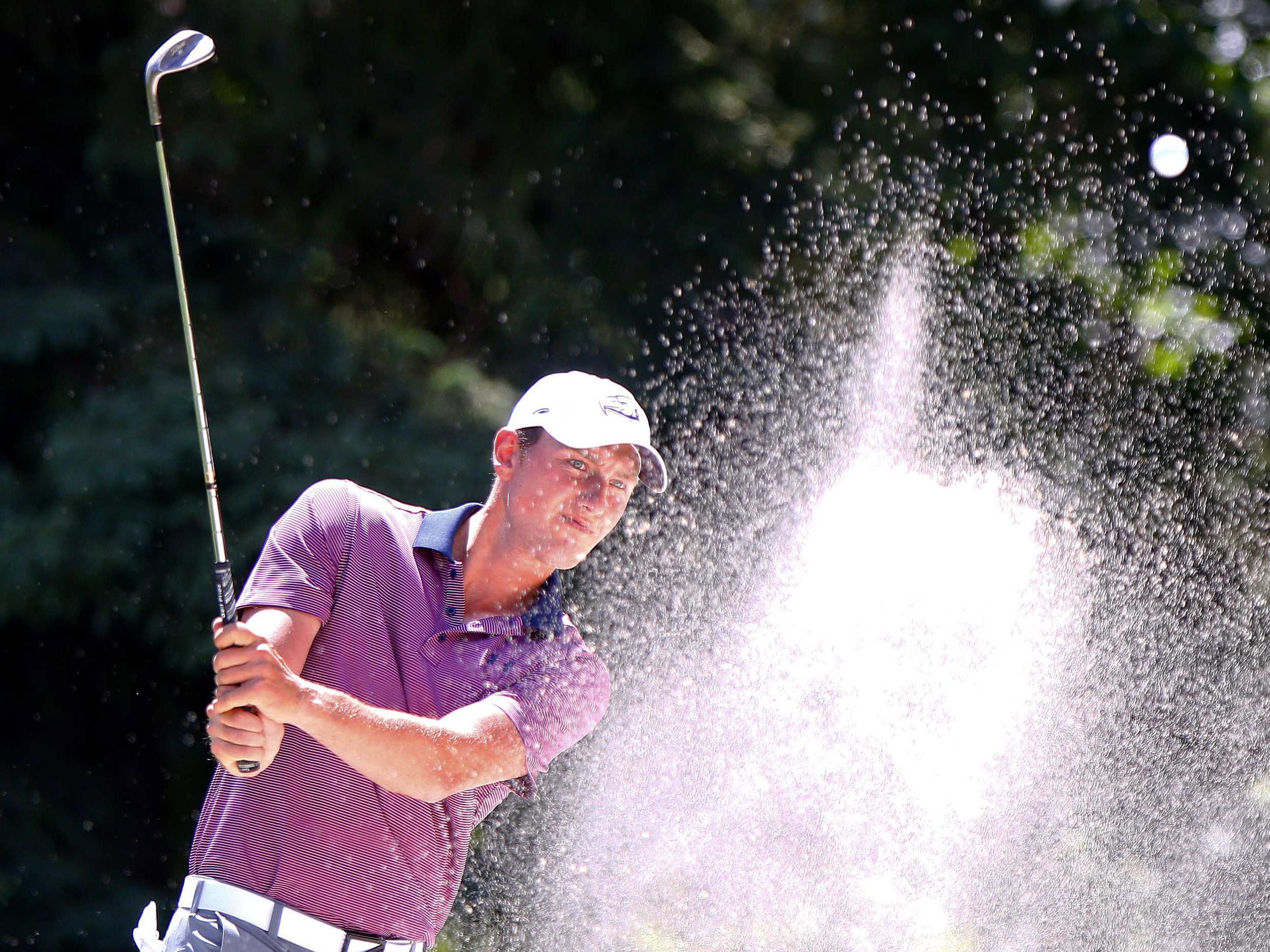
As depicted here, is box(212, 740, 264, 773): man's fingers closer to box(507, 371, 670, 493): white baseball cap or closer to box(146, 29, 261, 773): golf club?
box(146, 29, 261, 773): golf club

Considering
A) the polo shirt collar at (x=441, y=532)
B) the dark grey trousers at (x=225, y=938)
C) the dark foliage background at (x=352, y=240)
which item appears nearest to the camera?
the dark grey trousers at (x=225, y=938)

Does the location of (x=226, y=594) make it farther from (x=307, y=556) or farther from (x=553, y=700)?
(x=553, y=700)

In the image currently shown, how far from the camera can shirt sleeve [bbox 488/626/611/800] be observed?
1.98 m

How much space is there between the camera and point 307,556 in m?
1.97

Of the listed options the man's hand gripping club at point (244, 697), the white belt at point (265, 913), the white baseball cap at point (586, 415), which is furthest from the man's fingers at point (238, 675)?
the white baseball cap at point (586, 415)

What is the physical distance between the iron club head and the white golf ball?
14.8 feet

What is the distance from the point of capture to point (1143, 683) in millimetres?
5086

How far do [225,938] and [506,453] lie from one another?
0.76 metres

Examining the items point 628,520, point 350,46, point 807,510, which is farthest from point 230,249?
point 807,510

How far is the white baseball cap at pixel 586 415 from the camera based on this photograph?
2.15m

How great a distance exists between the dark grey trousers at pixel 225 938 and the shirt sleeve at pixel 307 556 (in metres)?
0.39

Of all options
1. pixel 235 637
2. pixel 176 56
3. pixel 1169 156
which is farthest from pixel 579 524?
pixel 1169 156

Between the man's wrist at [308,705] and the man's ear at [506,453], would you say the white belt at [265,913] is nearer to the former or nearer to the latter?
the man's wrist at [308,705]

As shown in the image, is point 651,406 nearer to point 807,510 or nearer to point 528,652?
point 807,510
